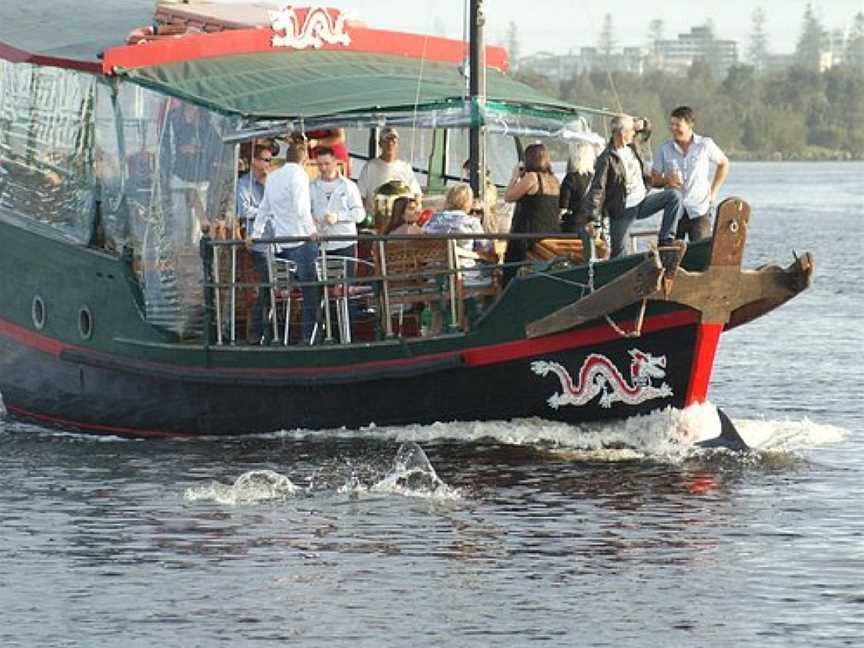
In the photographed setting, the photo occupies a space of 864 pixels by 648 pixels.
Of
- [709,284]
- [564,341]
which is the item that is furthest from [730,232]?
[564,341]

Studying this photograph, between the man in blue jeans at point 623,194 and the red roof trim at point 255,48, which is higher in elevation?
the red roof trim at point 255,48

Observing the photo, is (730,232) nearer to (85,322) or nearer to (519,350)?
(519,350)

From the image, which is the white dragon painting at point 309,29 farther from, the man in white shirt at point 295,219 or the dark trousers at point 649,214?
the dark trousers at point 649,214

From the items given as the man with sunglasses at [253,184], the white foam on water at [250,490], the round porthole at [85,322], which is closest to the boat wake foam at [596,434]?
the white foam on water at [250,490]

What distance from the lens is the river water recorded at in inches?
547

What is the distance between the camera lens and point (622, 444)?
60.6ft

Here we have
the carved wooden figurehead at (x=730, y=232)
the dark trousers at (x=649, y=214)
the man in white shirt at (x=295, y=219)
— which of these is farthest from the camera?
the dark trousers at (x=649, y=214)

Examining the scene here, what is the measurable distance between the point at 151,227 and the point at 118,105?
995 millimetres

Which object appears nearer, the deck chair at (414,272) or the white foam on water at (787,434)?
the deck chair at (414,272)

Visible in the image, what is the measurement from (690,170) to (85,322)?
16.1ft

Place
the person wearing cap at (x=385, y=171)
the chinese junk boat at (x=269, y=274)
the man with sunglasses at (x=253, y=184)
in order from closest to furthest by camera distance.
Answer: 1. the chinese junk boat at (x=269, y=274)
2. the man with sunglasses at (x=253, y=184)
3. the person wearing cap at (x=385, y=171)

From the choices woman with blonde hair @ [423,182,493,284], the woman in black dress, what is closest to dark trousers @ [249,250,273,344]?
woman with blonde hair @ [423,182,493,284]

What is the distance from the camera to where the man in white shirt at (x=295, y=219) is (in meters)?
18.8

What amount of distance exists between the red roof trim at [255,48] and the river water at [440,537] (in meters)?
2.99
